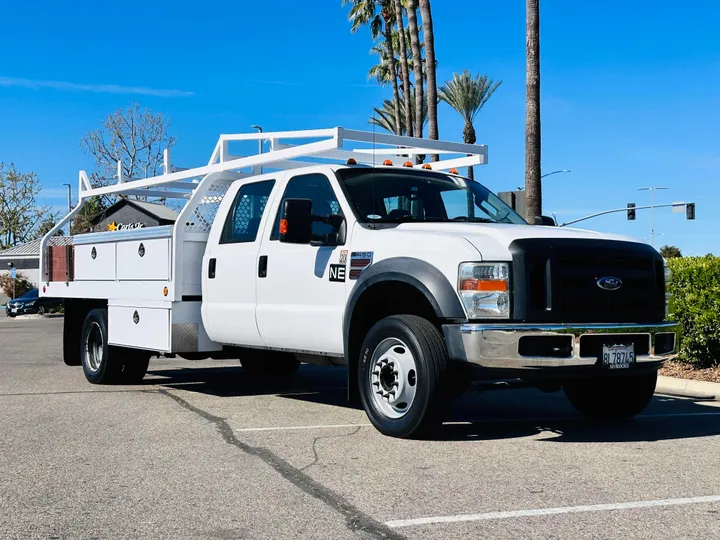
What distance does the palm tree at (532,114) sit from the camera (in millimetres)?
16078

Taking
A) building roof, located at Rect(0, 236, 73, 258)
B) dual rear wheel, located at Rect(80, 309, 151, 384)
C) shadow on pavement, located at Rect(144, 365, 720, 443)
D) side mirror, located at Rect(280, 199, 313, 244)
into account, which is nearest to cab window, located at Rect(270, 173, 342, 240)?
side mirror, located at Rect(280, 199, 313, 244)

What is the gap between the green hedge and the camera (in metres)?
11.4

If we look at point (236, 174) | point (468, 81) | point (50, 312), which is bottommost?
point (50, 312)

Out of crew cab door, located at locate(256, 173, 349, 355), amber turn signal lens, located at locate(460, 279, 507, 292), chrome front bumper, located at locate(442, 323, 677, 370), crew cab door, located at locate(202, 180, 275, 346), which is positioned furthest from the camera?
crew cab door, located at locate(202, 180, 275, 346)

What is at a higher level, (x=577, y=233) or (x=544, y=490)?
(x=577, y=233)

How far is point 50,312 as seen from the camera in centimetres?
4119

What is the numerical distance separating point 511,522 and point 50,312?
39.2m

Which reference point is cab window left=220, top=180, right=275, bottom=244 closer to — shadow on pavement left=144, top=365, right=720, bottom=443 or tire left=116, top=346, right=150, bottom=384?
shadow on pavement left=144, top=365, right=720, bottom=443

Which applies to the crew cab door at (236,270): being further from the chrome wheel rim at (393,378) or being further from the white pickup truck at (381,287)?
the chrome wheel rim at (393,378)

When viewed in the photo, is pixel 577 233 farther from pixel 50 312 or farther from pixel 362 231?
pixel 50 312

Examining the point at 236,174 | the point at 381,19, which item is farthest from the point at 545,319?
the point at 381,19

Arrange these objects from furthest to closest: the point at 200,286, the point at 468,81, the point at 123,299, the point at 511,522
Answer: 1. the point at 468,81
2. the point at 123,299
3. the point at 200,286
4. the point at 511,522

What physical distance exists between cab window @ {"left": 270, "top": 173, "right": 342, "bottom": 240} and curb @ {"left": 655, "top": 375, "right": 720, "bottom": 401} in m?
4.97

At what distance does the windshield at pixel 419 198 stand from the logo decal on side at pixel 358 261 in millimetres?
393
